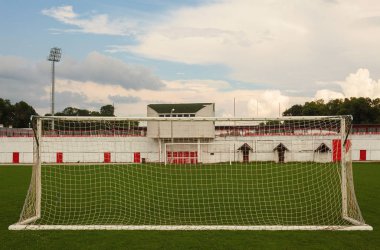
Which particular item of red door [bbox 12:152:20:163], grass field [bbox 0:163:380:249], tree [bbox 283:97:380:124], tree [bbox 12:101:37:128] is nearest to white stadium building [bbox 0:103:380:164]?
red door [bbox 12:152:20:163]

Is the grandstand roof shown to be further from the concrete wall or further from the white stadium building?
the concrete wall

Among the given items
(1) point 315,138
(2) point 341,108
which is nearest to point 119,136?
(1) point 315,138

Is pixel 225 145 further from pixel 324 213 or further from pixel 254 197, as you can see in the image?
pixel 324 213

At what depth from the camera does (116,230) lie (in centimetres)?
835

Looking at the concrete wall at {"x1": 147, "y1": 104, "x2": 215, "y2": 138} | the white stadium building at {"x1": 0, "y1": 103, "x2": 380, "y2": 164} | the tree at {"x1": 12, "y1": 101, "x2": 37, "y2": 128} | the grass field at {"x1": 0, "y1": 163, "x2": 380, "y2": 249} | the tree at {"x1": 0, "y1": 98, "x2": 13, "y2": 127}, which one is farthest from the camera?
the tree at {"x1": 12, "y1": 101, "x2": 37, "y2": 128}

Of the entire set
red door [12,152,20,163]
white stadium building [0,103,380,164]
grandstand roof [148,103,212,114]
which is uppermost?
grandstand roof [148,103,212,114]

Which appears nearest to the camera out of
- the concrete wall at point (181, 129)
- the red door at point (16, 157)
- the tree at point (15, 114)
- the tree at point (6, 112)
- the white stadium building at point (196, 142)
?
the concrete wall at point (181, 129)

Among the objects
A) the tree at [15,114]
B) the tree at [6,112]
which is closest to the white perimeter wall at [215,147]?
the tree at [6,112]

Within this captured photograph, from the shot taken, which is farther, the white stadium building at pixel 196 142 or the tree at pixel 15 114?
the tree at pixel 15 114

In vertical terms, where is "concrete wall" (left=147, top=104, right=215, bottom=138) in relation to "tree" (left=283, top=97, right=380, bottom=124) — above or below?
below

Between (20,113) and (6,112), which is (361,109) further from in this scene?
(6,112)

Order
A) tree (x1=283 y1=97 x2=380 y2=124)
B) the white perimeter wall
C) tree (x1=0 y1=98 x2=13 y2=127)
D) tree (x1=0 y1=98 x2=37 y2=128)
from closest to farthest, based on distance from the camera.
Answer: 1. the white perimeter wall
2. tree (x1=283 y1=97 x2=380 y2=124)
3. tree (x1=0 y1=98 x2=13 y2=127)
4. tree (x1=0 y1=98 x2=37 y2=128)
